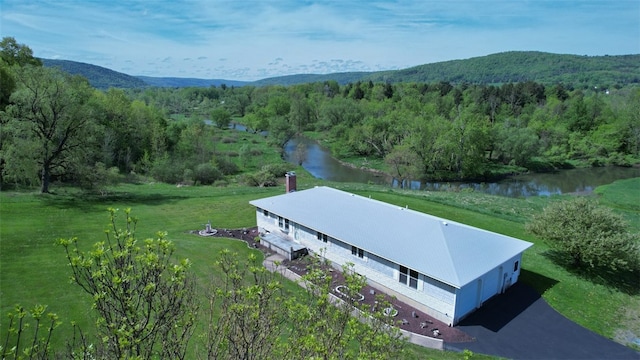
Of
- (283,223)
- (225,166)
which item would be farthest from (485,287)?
(225,166)

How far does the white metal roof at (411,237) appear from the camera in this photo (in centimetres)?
1545

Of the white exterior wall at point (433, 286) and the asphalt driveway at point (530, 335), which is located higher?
the white exterior wall at point (433, 286)

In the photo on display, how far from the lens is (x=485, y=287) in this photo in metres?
16.1

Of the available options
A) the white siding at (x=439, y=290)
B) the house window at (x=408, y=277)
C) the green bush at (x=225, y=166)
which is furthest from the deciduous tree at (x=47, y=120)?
the white siding at (x=439, y=290)

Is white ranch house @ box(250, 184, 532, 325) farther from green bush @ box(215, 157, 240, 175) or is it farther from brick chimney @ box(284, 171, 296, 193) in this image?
green bush @ box(215, 157, 240, 175)

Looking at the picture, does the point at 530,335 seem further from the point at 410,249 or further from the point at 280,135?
the point at 280,135

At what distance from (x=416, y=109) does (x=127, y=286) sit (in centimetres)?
7403

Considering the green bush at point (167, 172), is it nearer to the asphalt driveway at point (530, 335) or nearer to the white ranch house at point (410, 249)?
the white ranch house at point (410, 249)

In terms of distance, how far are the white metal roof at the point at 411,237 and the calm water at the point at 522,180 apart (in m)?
27.8

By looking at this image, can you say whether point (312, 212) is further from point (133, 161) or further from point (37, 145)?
point (133, 161)

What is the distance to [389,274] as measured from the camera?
1673 centimetres

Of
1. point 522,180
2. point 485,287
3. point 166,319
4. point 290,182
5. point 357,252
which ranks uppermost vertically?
point 166,319

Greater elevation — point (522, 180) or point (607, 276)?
point (607, 276)

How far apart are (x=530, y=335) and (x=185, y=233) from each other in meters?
19.2
